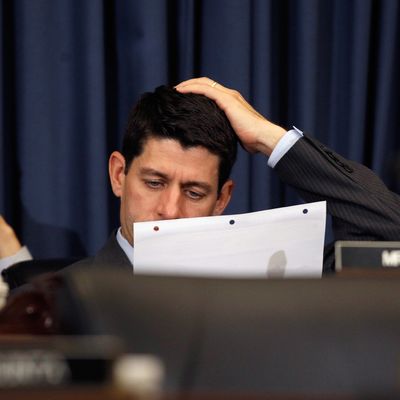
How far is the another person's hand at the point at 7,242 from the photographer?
5.77ft

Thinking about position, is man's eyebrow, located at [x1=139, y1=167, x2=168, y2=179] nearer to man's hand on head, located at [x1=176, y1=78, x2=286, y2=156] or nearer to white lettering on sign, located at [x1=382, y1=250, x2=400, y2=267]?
man's hand on head, located at [x1=176, y1=78, x2=286, y2=156]

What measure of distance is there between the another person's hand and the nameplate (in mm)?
1251

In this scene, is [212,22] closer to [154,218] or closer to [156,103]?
[156,103]

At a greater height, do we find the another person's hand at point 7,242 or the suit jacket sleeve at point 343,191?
the suit jacket sleeve at point 343,191

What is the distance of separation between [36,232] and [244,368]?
4.98ft

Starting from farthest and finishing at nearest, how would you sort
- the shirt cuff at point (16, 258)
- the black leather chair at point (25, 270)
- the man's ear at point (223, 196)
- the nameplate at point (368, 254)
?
the shirt cuff at point (16, 258)
the man's ear at point (223, 196)
the black leather chair at point (25, 270)
the nameplate at point (368, 254)

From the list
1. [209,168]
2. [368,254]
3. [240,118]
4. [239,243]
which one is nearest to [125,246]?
[209,168]

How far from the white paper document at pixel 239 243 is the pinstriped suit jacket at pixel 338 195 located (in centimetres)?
30

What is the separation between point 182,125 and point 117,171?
0.70 ft

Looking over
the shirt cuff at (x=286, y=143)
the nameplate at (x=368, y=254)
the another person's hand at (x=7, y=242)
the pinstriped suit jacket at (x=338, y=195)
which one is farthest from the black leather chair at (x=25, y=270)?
the nameplate at (x=368, y=254)

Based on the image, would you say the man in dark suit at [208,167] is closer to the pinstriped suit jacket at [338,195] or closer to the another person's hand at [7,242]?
the pinstriped suit jacket at [338,195]

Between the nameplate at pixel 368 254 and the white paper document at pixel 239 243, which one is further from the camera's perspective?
the white paper document at pixel 239 243

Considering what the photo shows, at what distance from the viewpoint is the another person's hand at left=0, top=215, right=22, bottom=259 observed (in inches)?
69.2

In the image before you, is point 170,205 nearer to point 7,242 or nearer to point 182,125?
point 182,125
